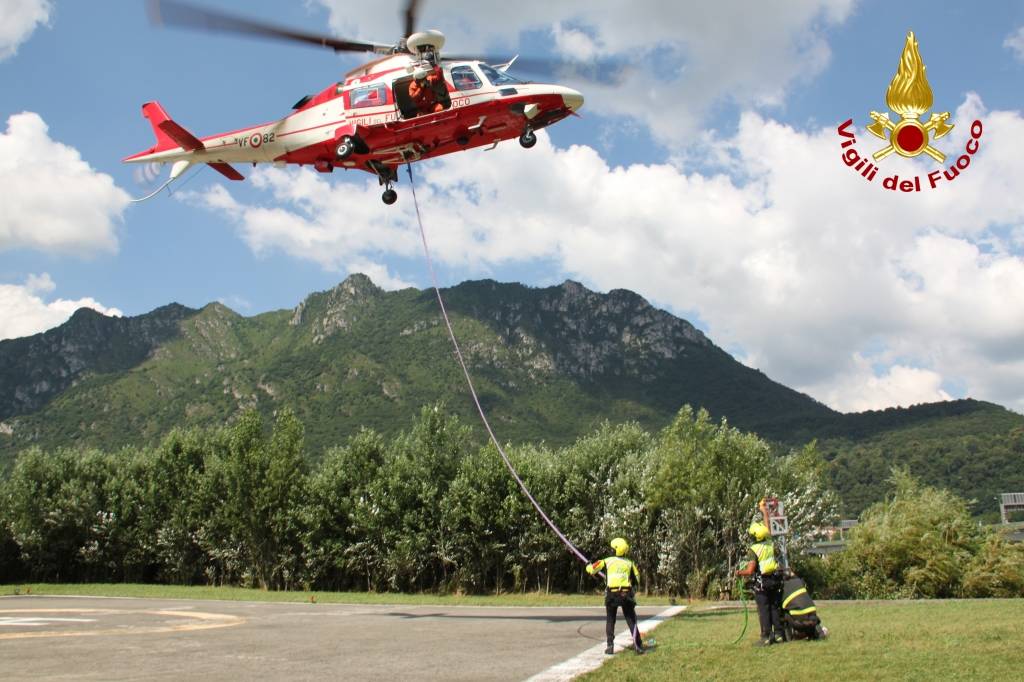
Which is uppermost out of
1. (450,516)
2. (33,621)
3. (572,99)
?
(572,99)

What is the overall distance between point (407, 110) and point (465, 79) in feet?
4.42

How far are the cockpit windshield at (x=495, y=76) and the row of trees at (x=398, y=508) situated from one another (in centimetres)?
1781

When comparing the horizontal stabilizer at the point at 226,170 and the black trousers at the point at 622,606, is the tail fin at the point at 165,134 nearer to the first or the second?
the horizontal stabilizer at the point at 226,170

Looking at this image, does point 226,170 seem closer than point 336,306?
Yes

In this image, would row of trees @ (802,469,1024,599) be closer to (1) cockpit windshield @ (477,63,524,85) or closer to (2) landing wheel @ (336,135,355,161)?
(1) cockpit windshield @ (477,63,524,85)

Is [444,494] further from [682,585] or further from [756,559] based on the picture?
[756,559]

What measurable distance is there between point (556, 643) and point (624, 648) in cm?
159

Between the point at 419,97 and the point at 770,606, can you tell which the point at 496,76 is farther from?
the point at 770,606

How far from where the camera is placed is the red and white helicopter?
15648 mm

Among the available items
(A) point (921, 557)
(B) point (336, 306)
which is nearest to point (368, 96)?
(A) point (921, 557)

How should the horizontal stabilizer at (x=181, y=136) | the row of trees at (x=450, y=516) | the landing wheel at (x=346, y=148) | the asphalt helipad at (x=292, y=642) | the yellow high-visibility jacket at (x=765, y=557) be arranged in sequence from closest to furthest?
the asphalt helipad at (x=292, y=642) → the yellow high-visibility jacket at (x=765, y=557) → the landing wheel at (x=346, y=148) → the horizontal stabilizer at (x=181, y=136) → the row of trees at (x=450, y=516)

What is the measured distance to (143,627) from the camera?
1620 cm

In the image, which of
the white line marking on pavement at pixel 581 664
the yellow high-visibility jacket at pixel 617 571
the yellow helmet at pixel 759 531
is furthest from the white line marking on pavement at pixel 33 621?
the yellow helmet at pixel 759 531

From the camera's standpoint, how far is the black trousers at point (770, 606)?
11500 mm
